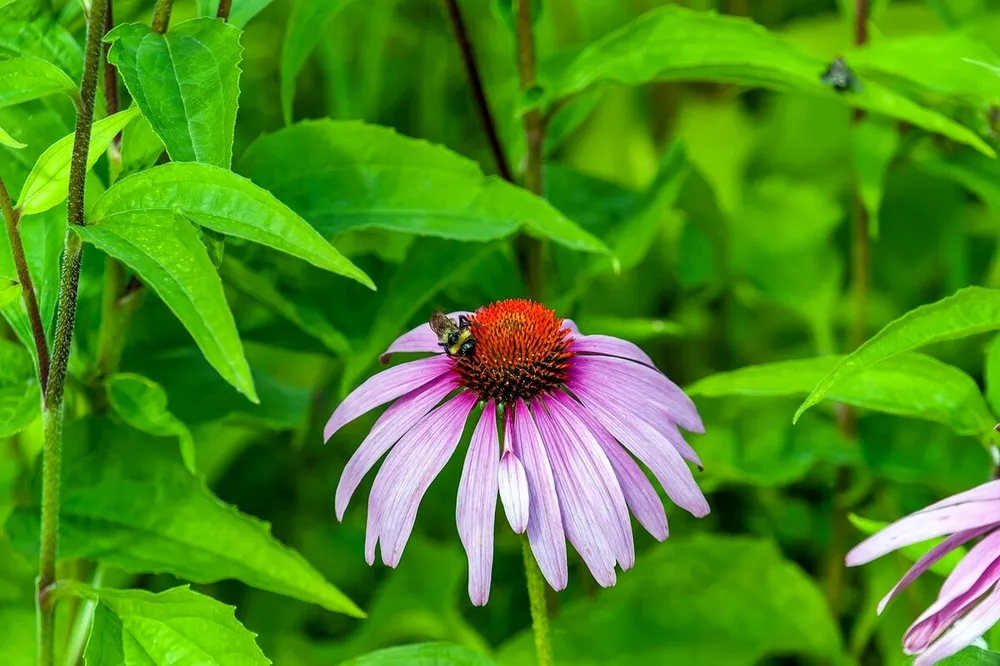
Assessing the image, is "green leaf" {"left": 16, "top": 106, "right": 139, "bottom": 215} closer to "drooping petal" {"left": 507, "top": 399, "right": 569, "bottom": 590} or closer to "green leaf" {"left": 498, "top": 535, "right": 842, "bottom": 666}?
"drooping petal" {"left": 507, "top": 399, "right": 569, "bottom": 590}

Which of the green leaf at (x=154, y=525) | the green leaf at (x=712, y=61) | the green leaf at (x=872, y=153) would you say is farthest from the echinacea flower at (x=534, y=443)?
the green leaf at (x=872, y=153)

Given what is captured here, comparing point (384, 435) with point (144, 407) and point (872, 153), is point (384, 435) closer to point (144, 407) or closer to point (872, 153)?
point (144, 407)

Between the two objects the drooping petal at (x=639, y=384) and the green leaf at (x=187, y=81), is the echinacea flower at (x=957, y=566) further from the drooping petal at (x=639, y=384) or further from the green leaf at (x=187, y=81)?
the green leaf at (x=187, y=81)

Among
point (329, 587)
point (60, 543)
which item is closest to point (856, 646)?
point (329, 587)

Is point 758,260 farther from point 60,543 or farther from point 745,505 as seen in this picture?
point 60,543

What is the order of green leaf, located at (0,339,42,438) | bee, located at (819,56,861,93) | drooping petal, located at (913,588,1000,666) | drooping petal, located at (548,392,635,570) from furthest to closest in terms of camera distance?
bee, located at (819,56,861,93) → green leaf, located at (0,339,42,438) → drooping petal, located at (548,392,635,570) → drooping petal, located at (913,588,1000,666)

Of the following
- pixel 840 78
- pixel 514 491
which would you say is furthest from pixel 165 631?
pixel 840 78

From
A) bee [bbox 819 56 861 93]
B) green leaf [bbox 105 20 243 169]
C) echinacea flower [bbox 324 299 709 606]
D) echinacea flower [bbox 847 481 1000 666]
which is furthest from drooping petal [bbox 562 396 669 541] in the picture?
bee [bbox 819 56 861 93]
